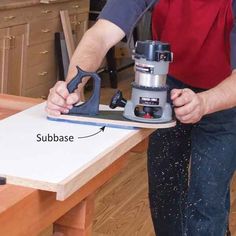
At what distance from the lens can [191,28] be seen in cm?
166

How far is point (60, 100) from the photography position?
138cm

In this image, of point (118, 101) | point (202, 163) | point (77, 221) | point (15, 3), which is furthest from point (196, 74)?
point (15, 3)

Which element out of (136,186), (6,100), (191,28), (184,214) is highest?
(191,28)

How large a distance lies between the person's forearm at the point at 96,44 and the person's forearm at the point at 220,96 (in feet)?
1.13

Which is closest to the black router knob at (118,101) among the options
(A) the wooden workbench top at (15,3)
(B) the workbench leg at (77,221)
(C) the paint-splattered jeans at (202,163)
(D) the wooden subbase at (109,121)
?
(D) the wooden subbase at (109,121)

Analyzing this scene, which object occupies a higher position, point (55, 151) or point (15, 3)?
point (55, 151)

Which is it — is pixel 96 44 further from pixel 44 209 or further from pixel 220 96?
pixel 44 209

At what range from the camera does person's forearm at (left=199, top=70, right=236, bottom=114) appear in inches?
55.9

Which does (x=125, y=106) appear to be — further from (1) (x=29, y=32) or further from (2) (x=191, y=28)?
(1) (x=29, y=32)

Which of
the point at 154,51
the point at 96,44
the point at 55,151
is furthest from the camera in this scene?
the point at 96,44

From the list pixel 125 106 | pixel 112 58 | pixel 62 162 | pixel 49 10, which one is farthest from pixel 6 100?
pixel 112 58

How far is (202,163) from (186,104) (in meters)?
0.41

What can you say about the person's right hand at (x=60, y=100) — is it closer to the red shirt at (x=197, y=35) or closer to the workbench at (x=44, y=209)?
the workbench at (x=44, y=209)

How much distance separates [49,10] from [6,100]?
2.88 m
